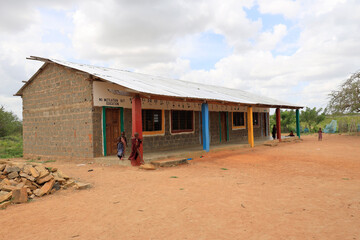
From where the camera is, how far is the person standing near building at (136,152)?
916 cm

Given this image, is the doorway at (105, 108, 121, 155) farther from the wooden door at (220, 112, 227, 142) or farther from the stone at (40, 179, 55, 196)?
the wooden door at (220, 112, 227, 142)

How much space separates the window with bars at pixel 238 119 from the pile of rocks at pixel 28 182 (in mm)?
13898

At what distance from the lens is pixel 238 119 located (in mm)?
19656

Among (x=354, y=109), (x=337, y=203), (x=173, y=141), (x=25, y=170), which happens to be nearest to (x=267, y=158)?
(x=173, y=141)

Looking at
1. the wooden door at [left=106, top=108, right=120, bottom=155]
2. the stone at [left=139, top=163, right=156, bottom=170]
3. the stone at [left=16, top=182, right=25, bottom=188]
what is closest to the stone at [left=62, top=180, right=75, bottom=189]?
the stone at [left=16, top=182, right=25, bottom=188]

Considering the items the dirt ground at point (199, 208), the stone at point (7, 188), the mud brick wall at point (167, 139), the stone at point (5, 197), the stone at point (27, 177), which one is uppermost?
the mud brick wall at point (167, 139)

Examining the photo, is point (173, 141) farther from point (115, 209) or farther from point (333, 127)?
point (333, 127)

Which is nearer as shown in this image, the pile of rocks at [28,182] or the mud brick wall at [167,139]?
the pile of rocks at [28,182]

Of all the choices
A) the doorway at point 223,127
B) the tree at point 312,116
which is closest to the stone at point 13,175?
the doorway at point 223,127

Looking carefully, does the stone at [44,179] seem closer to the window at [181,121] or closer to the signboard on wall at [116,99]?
the signboard on wall at [116,99]

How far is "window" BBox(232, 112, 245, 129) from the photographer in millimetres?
19094

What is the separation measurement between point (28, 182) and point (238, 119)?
1548 cm

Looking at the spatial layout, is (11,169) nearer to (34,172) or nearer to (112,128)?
(34,172)

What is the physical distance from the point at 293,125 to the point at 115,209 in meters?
33.5
